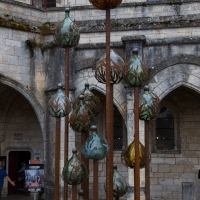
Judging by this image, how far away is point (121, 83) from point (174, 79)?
121 centimetres

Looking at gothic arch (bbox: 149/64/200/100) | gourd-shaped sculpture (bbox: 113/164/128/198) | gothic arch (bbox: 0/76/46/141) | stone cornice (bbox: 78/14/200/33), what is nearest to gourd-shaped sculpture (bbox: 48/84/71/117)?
gourd-shaped sculpture (bbox: 113/164/128/198)

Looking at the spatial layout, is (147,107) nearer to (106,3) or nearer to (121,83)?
(106,3)

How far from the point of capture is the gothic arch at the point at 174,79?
28.2ft

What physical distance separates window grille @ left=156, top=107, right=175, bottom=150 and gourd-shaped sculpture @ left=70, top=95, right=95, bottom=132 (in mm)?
7193

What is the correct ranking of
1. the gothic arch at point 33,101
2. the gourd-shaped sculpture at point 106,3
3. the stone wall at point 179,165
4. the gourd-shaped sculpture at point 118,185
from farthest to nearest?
the stone wall at point 179,165
the gothic arch at point 33,101
the gourd-shaped sculpture at point 118,185
the gourd-shaped sculpture at point 106,3

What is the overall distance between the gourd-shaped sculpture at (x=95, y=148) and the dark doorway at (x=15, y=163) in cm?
873

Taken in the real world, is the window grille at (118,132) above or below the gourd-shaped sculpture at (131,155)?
above

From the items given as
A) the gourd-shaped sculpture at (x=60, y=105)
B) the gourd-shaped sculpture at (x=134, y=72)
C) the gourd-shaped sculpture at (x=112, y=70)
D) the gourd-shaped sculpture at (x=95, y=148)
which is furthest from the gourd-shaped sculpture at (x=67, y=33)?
A: the gourd-shaped sculpture at (x=95, y=148)

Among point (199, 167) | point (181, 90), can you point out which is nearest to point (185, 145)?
point (199, 167)

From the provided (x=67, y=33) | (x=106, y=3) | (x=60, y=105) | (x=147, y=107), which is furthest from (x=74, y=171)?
(x=106, y=3)

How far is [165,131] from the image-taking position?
35.6 ft

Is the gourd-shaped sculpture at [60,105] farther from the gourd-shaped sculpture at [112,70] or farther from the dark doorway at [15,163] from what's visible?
the dark doorway at [15,163]

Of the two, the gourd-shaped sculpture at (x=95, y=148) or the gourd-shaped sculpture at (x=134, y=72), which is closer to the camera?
the gourd-shaped sculpture at (x=95, y=148)

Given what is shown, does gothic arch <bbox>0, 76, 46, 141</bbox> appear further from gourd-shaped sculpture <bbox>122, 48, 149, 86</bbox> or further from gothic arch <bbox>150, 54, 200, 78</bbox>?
gourd-shaped sculpture <bbox>122, 48, 149, 86</bbox>
